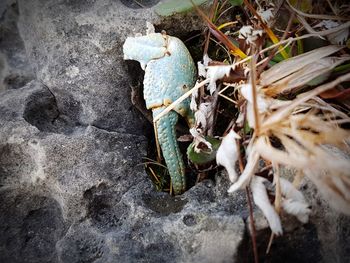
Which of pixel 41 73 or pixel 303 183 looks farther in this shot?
pixel 41 73

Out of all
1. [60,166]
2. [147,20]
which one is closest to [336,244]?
[60,166]

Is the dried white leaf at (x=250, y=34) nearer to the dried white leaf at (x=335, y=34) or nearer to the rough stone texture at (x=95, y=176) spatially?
the dried white leaf at (x=335, y=34)

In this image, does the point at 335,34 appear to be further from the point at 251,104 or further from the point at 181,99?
the point at 181,99

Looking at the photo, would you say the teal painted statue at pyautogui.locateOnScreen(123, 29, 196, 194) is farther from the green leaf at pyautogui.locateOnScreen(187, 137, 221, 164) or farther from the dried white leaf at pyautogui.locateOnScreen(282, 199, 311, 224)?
the dried white leaf at pyautogui.locateOnScreen(282, 199, 311, 224)

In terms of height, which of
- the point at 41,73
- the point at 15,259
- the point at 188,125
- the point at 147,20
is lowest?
the point at 15,259

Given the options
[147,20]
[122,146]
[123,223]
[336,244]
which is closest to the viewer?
[336,244]

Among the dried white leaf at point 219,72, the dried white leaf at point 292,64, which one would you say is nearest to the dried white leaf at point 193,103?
the dried white leaf at point 219,72

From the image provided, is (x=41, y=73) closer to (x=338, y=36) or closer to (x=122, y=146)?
(x=122, y=146)
